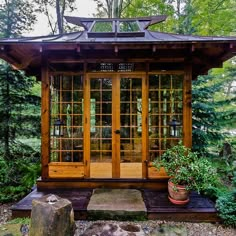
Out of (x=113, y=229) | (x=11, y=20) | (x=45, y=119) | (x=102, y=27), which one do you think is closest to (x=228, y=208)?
(x=113, y=229)

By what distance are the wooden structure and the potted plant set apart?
628 mm

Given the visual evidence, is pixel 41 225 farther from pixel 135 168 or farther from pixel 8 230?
pixel 135 168

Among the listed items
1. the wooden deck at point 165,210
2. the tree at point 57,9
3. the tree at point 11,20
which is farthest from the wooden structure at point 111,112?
the tree at point 57,9

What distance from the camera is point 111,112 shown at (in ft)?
14.5

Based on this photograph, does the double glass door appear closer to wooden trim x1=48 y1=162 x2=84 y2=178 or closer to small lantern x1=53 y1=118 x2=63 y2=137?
wooden trim x1=48 y1=162 x2=84 y2=178

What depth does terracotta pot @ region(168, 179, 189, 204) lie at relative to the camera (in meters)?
3.59

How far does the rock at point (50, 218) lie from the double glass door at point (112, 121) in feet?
5.76

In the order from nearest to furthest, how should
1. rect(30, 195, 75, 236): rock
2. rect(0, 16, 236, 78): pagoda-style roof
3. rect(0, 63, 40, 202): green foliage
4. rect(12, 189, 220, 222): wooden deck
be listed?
rect(30, 195, 75, 236): rock < rect(12, 189, 220, 222): wooden deck < rect(0, 16, 236, 78): pagoda-style roof < rect(0, 63, 40, 202): green foliage

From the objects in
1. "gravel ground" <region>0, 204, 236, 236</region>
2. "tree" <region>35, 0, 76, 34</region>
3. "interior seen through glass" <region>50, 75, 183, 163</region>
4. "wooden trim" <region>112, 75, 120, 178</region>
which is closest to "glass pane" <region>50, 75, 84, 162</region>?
"interior seen through glass" <region>50, 75, 183, 163</region>

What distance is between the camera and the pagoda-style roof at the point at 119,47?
3.82 metres

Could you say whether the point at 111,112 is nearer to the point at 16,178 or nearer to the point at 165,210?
the point at 165,210

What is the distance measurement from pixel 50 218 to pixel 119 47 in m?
2.84

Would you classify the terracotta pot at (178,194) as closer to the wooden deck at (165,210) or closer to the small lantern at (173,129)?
the wooden deck at (165,210)

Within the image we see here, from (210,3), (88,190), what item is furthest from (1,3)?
(210,3)
